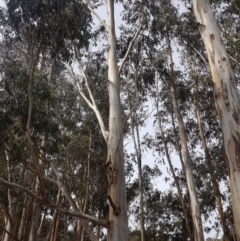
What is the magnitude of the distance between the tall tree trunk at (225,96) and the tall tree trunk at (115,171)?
51.5 inches

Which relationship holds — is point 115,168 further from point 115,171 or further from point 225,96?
point 225,96

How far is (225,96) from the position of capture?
293 centimetres

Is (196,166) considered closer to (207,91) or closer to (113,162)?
(207,91)

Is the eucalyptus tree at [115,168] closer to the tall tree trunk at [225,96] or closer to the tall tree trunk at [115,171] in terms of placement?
the tall tree trunk at [115,171]

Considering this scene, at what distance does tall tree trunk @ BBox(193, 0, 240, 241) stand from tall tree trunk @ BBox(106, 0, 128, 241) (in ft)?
4.29

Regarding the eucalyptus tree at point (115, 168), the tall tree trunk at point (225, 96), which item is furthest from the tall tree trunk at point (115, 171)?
the tall tree trunk at point (225, 96)

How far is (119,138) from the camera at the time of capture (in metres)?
4.16

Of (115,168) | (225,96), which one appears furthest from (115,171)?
(225,96)

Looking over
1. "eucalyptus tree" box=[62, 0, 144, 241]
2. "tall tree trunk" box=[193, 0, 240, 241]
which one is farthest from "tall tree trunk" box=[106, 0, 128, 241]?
"tall tree trunk" box=[193, 0, 240, 241]

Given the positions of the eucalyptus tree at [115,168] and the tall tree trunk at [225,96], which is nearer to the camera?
the tall tree trunk at [225,96]

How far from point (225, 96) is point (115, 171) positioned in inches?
59.6

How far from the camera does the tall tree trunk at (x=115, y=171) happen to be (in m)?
3.43

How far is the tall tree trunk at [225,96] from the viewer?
2488 millimetres

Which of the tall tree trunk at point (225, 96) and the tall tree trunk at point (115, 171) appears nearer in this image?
the tall tree trunk at point (225, 96)
